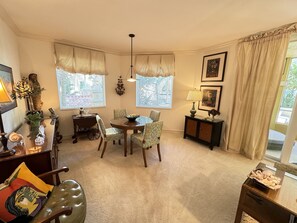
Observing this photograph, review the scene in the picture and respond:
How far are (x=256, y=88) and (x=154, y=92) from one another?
9.16 ft

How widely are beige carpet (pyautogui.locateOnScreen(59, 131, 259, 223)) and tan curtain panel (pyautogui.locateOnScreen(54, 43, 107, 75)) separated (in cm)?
205

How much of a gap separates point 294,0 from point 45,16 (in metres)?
3.54

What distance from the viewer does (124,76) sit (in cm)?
471

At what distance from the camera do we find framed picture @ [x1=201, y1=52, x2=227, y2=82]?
11.4 feet

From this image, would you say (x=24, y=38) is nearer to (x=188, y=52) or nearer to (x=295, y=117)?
(x=188, y=52)

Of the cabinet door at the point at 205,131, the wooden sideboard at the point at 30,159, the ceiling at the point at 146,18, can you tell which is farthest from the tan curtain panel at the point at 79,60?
the cabinet door at the point at 205,131

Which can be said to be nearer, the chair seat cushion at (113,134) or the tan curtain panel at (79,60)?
the chair seat cushion at (113,134)

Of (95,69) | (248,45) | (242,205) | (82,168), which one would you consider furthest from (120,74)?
(242,205)

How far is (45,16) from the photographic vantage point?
2250 millimetres

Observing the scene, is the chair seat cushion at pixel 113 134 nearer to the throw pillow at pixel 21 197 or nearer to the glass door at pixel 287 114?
the throw pillow at pixel 21 197

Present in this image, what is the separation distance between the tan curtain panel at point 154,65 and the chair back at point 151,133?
226 cm

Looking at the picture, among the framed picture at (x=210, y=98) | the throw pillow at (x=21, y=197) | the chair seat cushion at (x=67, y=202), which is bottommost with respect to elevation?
the chair seat cushion at (x=67, y=202)

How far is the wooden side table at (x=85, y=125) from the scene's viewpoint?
11.7 ft

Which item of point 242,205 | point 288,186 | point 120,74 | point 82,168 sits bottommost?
point 82,168
